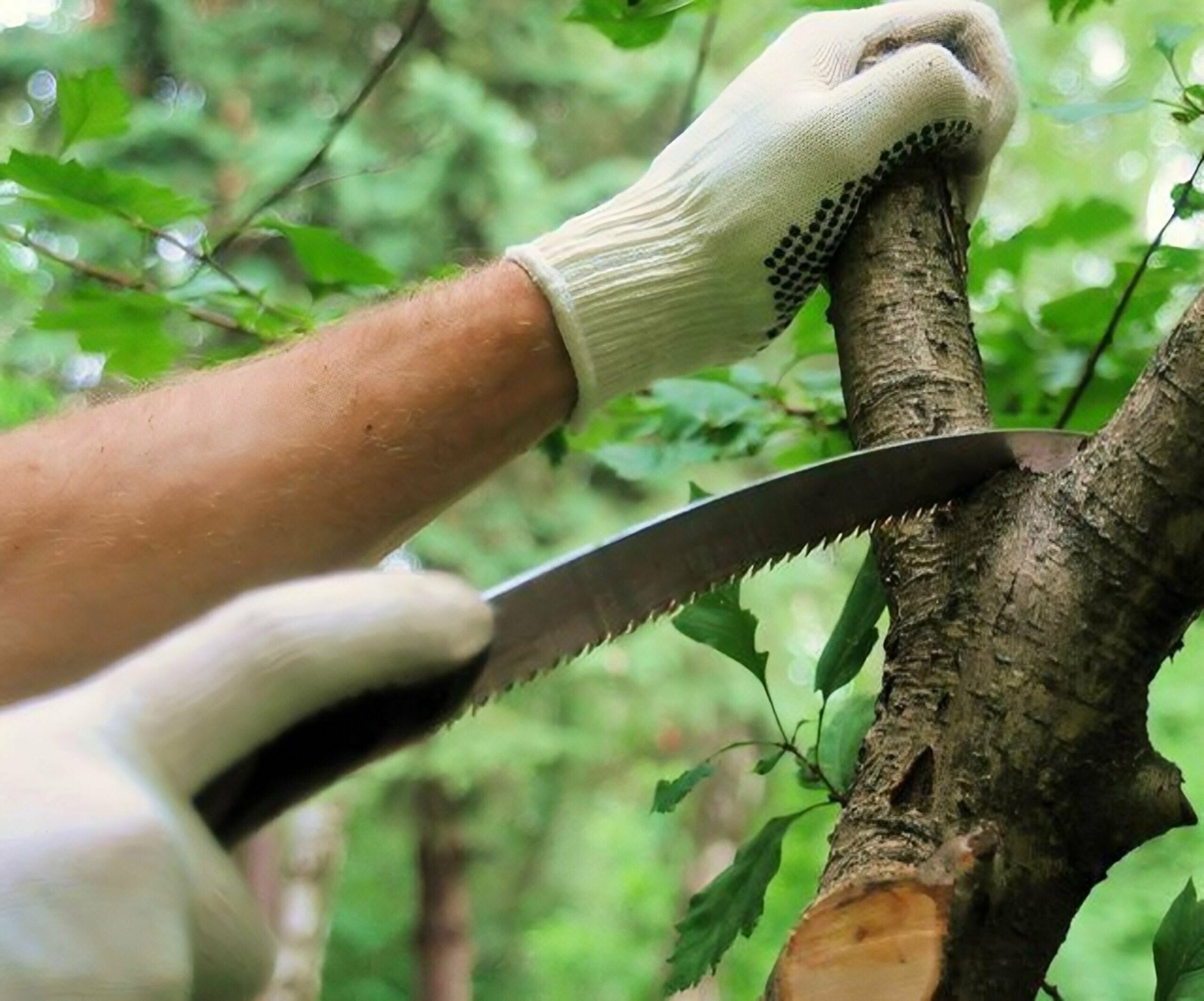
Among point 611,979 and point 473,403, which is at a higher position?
point 473,403

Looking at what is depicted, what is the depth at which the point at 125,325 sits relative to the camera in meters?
1.35

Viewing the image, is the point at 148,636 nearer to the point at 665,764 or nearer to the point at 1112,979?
the point at 1112,979

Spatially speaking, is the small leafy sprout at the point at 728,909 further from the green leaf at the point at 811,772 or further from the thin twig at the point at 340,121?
the thin twig at the point at 340,121

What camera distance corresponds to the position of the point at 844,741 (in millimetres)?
1057

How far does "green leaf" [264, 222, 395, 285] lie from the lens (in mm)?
1354

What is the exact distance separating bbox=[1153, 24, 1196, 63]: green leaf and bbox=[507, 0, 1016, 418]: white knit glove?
129 mm

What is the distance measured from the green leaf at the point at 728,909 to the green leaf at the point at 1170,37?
0.71 metres

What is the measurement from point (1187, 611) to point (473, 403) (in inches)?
27.1

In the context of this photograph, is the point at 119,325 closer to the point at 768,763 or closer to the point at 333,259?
the point at 333,259

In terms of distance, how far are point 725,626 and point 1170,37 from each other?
64 cm

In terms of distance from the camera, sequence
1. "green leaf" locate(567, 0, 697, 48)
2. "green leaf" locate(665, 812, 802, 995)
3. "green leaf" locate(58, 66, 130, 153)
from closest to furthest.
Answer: "green leaf" locate(665, 812, 802, 995), "green leaf" locate(567, 0, 697, 48), "green leaf" locate(58, 66, 130, 153)

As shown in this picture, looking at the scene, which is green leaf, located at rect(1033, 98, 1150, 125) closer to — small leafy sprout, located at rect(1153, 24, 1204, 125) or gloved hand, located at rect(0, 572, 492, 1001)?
small leafy sprout, located at rect(1153, 24, 1204, 125)

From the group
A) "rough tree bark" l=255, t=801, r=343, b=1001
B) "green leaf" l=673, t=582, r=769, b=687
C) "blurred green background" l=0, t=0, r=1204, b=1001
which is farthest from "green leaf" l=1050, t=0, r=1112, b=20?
"rough tree bark" l=255, t=801, r=343, b=1001

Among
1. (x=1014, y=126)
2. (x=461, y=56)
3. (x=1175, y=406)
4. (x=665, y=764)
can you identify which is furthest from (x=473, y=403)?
(x=461, y=56)
